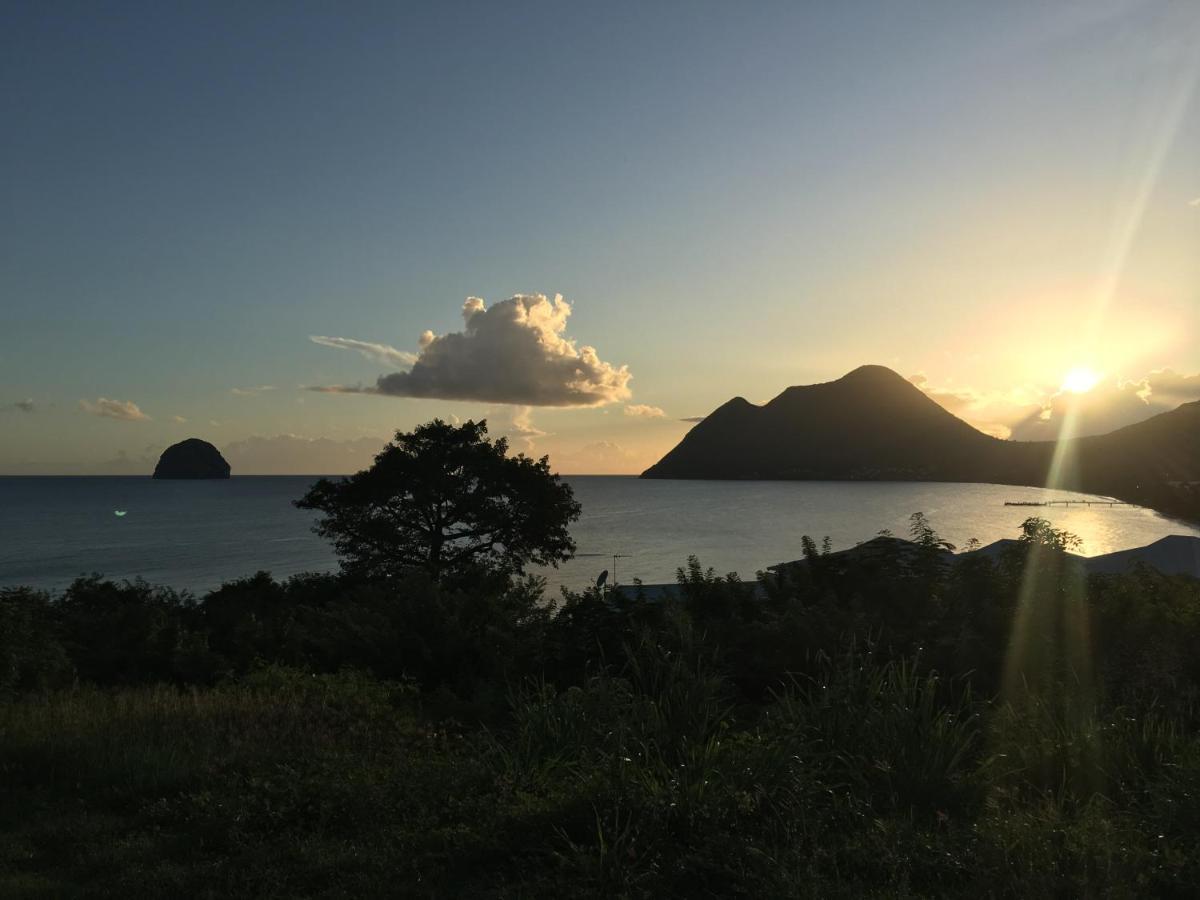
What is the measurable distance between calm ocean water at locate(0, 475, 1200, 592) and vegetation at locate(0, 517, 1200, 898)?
2139 inches

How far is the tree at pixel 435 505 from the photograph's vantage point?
90.0 feet

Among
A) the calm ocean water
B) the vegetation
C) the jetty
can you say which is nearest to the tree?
the vegetation

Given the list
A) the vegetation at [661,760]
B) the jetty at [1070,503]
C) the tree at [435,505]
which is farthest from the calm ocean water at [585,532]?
the vegetation at [661,760]

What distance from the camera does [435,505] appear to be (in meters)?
27.9

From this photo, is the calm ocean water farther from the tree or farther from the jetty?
the tree

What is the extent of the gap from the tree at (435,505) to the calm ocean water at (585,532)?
35835mm

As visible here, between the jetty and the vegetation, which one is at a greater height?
the vegetation

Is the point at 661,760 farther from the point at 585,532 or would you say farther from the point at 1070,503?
the point at 1070,503

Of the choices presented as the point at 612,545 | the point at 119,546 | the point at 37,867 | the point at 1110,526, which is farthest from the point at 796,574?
the point at 1110,526

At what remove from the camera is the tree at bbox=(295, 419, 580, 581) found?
27.4m

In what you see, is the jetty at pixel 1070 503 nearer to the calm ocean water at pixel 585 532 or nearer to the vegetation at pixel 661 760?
the calm ocean water at pixel 585 532

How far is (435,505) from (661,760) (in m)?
23.4

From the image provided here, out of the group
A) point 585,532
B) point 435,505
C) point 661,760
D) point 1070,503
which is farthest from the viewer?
point 1070,503

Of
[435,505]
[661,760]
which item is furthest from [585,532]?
[661,760]
